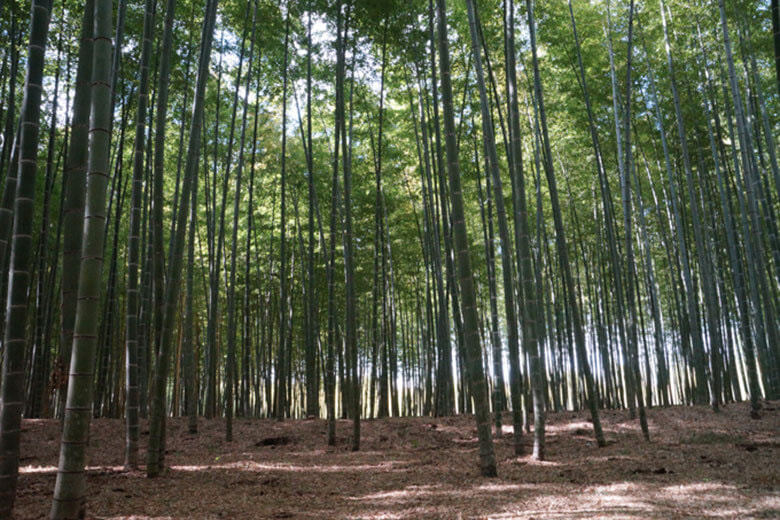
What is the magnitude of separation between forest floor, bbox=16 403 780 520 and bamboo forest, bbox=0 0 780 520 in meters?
0.03

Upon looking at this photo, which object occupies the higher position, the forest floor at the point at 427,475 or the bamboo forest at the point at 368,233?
the bamboo forest at the point at 368,233

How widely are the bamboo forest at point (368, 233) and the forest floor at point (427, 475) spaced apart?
33 mm

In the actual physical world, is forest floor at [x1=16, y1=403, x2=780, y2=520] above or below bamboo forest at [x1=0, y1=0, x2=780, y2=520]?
below

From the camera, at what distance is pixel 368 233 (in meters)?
10.6

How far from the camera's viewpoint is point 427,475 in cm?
387

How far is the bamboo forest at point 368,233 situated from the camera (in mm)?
2799

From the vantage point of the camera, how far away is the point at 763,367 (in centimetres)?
880

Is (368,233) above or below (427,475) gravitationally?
above

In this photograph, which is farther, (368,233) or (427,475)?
(368,233)

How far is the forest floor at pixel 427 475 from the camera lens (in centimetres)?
280

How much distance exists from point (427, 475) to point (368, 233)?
7.09 m

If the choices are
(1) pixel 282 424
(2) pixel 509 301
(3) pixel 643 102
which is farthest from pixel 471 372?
(3) pixel 643 102

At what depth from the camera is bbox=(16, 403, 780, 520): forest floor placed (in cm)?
280

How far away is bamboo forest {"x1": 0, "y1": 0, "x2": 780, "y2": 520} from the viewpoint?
2799mm
